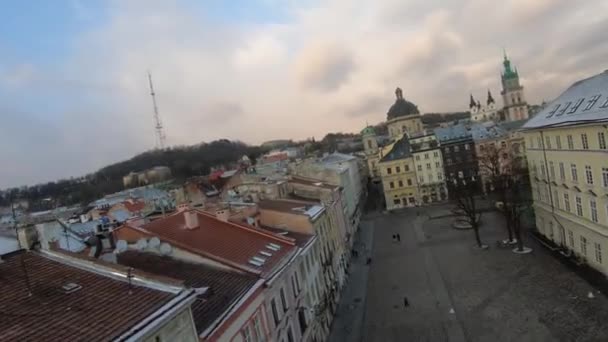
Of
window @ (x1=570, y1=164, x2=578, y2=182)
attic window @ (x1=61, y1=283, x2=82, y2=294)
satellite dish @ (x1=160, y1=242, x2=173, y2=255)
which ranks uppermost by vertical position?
attic window @ (x1=61, y1=283, x2=82, y2=294)

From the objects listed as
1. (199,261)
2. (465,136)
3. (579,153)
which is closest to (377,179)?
(465,136)

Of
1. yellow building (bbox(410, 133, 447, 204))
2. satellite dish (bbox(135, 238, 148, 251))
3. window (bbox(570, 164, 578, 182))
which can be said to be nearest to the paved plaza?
window (bbox(570, 164, 578, 182))

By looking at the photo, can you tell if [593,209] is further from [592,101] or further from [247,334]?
[247,334]

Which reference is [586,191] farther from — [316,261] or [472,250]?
[316,261]

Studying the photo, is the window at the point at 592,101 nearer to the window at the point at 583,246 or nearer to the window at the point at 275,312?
the window at the point at 583,246

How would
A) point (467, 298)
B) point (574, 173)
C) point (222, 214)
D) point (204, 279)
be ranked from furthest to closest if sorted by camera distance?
point (574, 173) → point (467, 298) → point (222, 214) → point (204, 279)

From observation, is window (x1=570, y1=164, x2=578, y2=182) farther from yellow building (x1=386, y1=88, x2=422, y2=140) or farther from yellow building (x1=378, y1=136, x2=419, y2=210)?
yellow building (x1=386, y1=88, x2=422, y2=140)

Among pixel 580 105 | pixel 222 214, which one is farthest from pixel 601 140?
pixel 222 214
